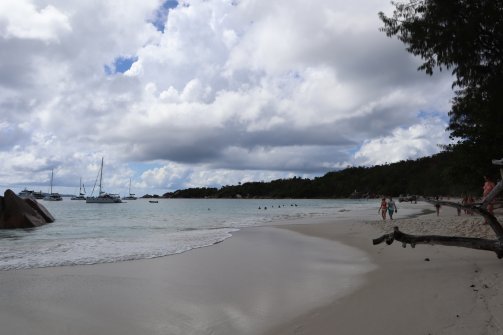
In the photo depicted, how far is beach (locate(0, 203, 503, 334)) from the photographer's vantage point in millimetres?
5594

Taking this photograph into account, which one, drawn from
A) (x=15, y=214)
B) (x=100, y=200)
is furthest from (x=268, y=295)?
(x=100, y=200)

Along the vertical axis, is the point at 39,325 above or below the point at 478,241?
below

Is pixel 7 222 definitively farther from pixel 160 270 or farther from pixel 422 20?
pixel 422 20

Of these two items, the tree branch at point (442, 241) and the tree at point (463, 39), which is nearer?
the tree branch at point (442, 241)

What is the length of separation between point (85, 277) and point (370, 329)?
711 cm

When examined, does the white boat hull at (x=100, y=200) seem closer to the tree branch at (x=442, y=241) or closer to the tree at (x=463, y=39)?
the tree at (x=463, y=39)

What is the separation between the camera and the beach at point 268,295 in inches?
220

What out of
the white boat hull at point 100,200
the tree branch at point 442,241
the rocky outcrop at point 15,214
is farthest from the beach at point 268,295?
the white boat hull at point 100,200

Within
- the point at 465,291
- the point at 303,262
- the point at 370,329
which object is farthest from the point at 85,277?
the point at 465,291

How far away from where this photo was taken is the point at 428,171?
430 feet

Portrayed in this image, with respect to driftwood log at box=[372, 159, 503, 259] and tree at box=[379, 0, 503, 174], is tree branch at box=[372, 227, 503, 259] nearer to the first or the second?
driftwood log at box=[372, 159, 503, 259]

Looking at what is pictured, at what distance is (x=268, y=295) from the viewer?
7484mm

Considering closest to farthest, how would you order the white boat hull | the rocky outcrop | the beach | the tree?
the beach < the tree < the rocky outcrop < the white boat hull

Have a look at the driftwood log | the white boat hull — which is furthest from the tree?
the white boat hull
